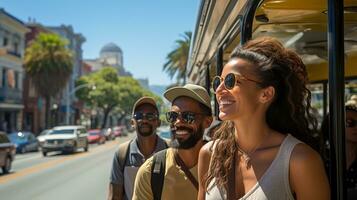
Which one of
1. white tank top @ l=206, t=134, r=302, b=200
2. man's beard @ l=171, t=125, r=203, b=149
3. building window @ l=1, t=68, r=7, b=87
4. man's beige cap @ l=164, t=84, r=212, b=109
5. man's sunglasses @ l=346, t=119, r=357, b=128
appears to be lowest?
white tank top @ l=206, t=134, r=302, b=200

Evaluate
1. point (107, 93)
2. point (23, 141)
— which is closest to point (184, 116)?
point (23, 141)

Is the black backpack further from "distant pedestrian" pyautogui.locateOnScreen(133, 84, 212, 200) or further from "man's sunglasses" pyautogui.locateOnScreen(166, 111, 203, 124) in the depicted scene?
"man's sunglasses" pyautogui.locateOnScreen(166, 111, 203, 124)

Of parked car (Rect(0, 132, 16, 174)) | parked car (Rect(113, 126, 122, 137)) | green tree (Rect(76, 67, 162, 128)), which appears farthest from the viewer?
green tree (Rect(76, 67, 162, 128))

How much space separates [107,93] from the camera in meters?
77.0

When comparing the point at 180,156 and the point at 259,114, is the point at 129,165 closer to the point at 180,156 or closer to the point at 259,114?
the point at 180,156

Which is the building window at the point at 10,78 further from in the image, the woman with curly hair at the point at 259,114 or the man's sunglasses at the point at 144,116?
the woman with curly hair at the point at 259,114

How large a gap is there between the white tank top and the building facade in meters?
45.1

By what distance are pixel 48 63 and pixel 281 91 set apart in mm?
46286

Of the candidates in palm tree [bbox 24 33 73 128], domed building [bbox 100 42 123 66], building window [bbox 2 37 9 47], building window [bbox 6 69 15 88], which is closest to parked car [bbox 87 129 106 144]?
palm tree [bbox 24 33 73 128]

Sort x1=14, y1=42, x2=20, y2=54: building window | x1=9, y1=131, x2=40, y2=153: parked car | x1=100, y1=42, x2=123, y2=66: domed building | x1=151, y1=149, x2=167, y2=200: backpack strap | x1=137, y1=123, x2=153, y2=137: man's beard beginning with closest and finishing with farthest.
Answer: x1=151, y1=149, x2=167, y2=200: backpack strap
x1=137, y1=123, x2=153, y2=137: man's beard
x1=9, y1=131, x2=40, y2=153: parked car
x1=14, y1=42, x2=20, y2=54: building window
x1=100, y1=42, x2=123, y2=66: domed building

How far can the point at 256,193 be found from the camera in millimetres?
1849

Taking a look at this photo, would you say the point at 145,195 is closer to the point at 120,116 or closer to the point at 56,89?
the point at 56,89

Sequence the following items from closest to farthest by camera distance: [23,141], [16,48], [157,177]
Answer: [157,177] → [23,141] → [16,48]

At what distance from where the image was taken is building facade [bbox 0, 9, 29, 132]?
1795 inches
